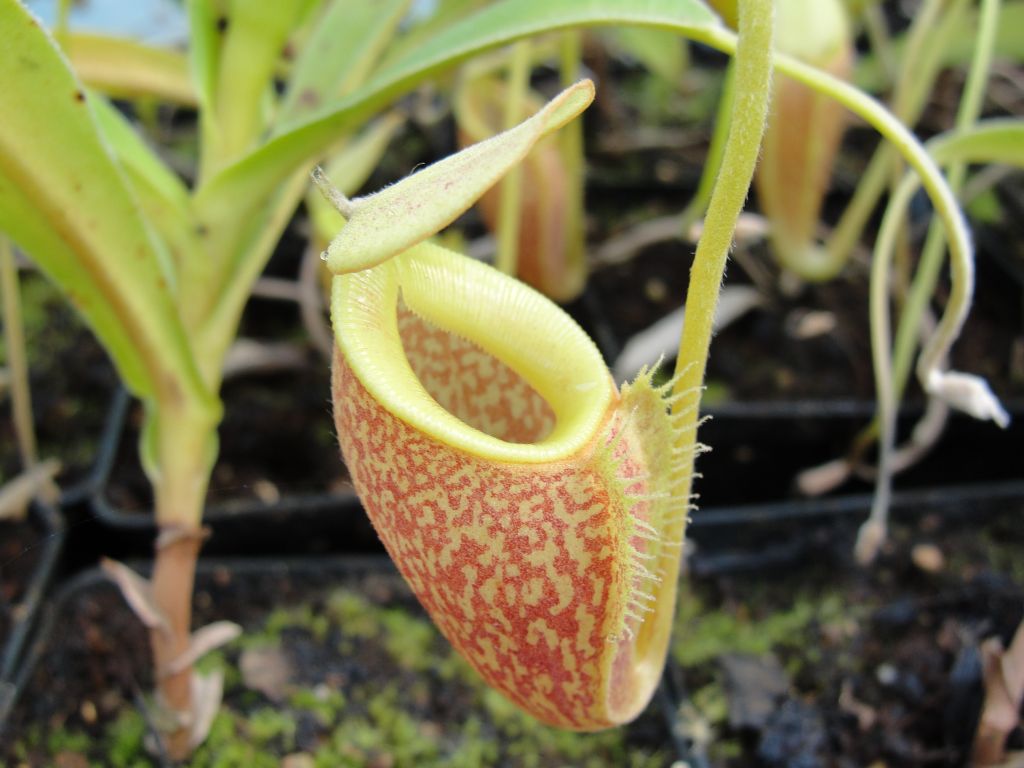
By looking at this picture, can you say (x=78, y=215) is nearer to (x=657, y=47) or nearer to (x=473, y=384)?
(x=473, y=384)

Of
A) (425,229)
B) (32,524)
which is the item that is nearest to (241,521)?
(32,524)

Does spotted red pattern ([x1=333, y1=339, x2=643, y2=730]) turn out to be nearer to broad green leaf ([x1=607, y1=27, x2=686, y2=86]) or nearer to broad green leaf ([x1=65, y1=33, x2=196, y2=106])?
broad green leaf ([x1=65, y1=33, x2=196, y2=106])

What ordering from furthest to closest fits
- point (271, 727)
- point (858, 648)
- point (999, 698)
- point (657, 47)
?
point (657, 47) < point (858, 648) < point (271, 727) < point (999, 698)

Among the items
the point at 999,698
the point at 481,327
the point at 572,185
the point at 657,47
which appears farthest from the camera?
the point at 657,47

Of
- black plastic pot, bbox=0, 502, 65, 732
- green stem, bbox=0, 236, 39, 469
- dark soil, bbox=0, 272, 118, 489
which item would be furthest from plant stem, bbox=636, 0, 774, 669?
dark soil, bbox=0, 272, 118, 489

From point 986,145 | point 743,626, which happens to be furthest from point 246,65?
point 743,626

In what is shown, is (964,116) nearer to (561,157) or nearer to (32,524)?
(561,157)

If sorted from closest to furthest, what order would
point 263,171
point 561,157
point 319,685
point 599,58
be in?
point 263,171 < point 319,685 < point 561,157 < point 599,58

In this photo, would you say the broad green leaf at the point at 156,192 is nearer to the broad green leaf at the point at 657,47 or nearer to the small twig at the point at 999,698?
the small twig at the point at 999,698
